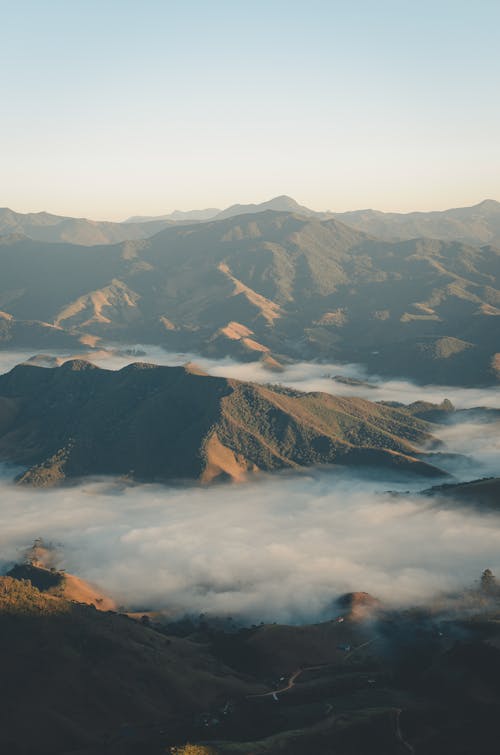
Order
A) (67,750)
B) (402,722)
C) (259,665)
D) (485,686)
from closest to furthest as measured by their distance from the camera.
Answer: (67,750) < (402,722) < (485,686) < (259,665)

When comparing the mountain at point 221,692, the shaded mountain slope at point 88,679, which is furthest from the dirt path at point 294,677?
the shaded mountain slope at point 88,679

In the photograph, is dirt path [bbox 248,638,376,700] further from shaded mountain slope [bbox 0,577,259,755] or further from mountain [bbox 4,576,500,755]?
shaded mountain slope [bbox 0,577,259,755]

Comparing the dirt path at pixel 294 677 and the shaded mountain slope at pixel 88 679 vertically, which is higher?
the shaded mountain slope at pixel 88 679

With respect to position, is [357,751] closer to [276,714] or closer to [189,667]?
[276,714]

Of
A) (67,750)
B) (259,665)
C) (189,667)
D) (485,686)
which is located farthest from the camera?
(259,665)

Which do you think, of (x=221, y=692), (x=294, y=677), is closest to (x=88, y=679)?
(x=221, y=692)

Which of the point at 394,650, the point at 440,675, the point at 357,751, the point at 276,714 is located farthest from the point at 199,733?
the point at 394,650

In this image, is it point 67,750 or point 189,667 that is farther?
point 189,667

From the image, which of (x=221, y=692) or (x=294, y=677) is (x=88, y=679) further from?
(x=294, y=677)

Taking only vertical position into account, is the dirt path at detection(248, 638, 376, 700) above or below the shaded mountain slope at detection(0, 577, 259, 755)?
below

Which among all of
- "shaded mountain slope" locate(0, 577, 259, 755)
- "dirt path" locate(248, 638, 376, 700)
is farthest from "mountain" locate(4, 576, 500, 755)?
"dirt path" locate(248, 638, 376, 700)

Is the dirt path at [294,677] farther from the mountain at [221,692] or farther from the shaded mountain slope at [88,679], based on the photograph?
the shaded mountain slope at [88,679]
